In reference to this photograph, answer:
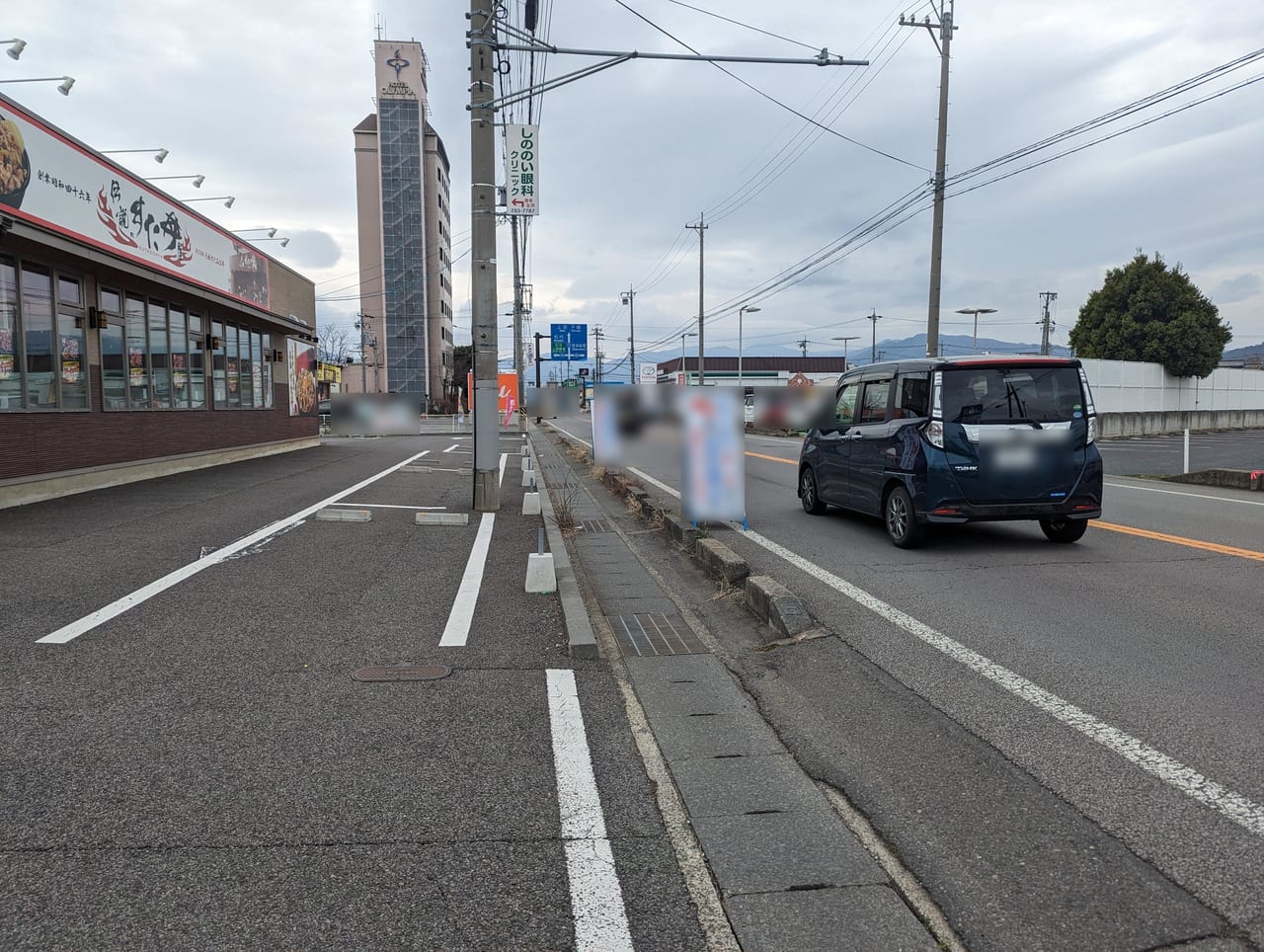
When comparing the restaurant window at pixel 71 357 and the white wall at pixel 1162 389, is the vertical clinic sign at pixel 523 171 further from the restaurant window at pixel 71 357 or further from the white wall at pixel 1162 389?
the white wall at pixel 1162 389

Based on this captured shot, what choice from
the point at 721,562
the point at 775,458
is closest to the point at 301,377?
the point at 775,458

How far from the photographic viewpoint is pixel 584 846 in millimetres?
2996

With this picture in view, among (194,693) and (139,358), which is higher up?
(139,358)

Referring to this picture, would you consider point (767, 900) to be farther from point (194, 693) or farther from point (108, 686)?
point (108, 686)

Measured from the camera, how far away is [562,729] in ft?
13.4

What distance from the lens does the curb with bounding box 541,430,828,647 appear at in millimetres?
5688

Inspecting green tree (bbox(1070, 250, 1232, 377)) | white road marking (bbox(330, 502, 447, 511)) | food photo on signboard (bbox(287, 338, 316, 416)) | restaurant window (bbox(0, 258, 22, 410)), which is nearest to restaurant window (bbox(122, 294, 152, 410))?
restaurant window (bbox(0, 258, 22, 410))

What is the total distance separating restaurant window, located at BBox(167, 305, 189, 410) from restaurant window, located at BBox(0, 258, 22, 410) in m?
5.17

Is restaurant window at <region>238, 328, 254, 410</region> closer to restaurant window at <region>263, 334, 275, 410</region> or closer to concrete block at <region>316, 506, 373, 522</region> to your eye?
restaurant window at <region>263, 334, 275, 410</region>

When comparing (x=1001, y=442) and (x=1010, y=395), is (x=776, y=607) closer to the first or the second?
(x=1001, y=442)

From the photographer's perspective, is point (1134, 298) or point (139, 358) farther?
point (1134, 298)

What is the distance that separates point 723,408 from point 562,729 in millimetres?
4969

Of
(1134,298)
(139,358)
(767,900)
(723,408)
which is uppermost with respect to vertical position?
(1134,298)

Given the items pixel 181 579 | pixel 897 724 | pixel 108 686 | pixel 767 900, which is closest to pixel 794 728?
pixel 897 724
